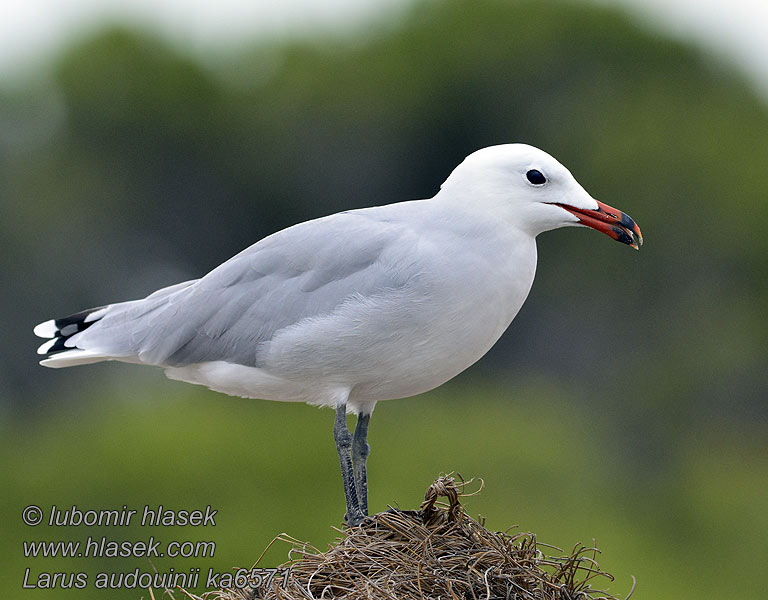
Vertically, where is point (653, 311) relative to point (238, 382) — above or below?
above

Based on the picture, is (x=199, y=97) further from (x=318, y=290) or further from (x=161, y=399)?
(x=318, y=290)

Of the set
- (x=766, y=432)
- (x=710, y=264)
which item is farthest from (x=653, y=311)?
(x=766, y=432)

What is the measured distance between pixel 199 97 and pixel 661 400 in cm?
731

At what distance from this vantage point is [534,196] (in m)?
3.78

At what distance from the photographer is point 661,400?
12.5m

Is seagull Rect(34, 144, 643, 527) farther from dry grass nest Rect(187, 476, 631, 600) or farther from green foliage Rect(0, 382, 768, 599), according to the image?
green foliage Rect(0, 382, 768, 599)

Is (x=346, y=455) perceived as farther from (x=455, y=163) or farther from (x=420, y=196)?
(x=455, y=163)

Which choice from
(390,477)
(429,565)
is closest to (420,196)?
(390,477)

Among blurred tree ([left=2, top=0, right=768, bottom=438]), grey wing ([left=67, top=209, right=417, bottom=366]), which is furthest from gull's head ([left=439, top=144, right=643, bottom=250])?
blurred tree ([left=2, top=0, right=768, bottom=438])

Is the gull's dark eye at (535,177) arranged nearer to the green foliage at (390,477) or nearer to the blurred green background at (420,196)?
the green foliage at (390,477)

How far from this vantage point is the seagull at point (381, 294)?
12.3 feet

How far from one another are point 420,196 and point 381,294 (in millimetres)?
9879

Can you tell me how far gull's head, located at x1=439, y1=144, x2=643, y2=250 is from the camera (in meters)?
3.75

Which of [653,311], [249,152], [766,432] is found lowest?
[766,432]
